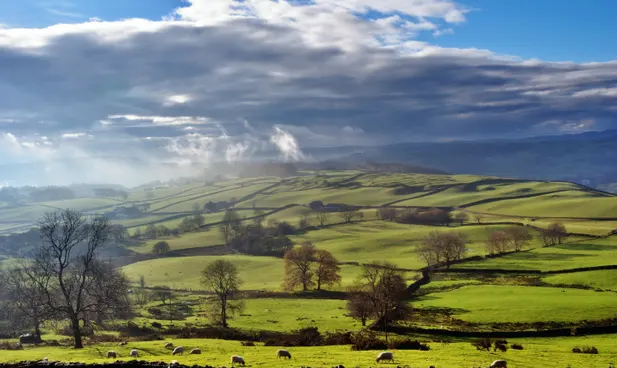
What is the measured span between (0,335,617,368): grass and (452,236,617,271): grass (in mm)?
58488

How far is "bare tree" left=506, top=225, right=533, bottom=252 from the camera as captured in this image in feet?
438

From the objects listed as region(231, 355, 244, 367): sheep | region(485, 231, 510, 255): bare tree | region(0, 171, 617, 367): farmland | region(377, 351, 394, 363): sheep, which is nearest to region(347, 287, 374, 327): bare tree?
region(0, 171, 617, 367): farmland

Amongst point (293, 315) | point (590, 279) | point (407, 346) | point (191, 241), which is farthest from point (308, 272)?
point (191, 241)

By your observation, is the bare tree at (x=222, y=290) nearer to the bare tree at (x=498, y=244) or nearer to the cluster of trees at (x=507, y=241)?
the cluster of trees at (x=507, y=241)

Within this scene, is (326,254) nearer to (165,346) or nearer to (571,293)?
(571,293)

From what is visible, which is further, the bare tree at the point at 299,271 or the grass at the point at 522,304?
the bare tree at the point at 299,271

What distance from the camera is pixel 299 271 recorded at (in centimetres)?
10044

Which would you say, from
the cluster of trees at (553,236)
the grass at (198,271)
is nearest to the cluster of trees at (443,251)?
the grass at (198,271)

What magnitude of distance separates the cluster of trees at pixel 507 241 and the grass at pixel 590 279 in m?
34.1

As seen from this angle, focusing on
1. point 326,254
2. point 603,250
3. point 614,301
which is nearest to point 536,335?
point 614,301

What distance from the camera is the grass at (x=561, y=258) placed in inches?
3949

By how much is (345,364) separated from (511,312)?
127 feet

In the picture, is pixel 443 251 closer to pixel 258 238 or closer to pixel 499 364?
pixel 258 238

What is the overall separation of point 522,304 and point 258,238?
108 meters
